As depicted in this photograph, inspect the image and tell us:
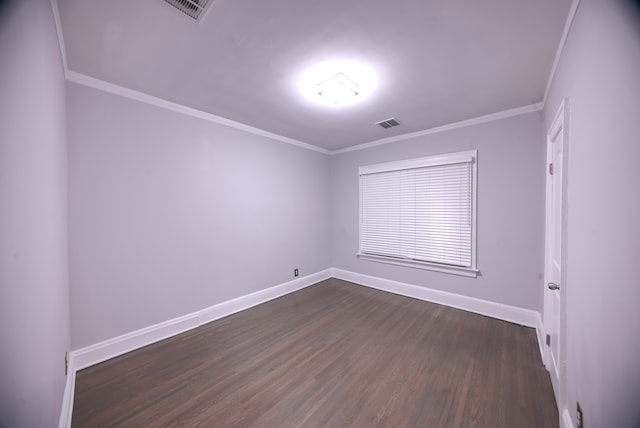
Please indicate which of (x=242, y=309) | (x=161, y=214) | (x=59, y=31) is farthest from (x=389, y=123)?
(x=242, y=309)

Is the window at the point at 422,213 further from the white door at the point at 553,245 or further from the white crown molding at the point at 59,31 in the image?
the white crown molding at the point at 59,31

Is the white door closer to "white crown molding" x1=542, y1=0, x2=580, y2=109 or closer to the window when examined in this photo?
"white crown molding" x1=542, y1=0, x2=580, y2=109

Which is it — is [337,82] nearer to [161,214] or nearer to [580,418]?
[161,214]

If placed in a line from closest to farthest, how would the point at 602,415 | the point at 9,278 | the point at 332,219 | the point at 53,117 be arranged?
the point at 9,278, the point at 602,415, the point at 53,117, the point at 332,219

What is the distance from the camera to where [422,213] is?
3.72 meters

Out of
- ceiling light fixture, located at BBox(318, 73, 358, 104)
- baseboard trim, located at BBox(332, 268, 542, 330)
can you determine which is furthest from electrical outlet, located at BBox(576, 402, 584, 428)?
ceiling light fixture, located at BBox(318, 73, 358, 104)

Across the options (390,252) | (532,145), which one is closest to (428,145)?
(532,145)

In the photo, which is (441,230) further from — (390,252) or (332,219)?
(332,219)

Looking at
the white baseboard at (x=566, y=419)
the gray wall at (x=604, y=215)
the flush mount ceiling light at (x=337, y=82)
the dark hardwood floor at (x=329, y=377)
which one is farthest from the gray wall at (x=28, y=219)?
the white baseboard at (x=566, y=419)

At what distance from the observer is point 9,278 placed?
2.51 ft

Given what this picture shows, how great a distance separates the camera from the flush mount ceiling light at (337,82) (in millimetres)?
2012

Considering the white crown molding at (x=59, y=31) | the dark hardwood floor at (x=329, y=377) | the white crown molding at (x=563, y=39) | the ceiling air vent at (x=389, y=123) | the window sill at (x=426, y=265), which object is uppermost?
the ceiling air vent at (x=389, y=123)

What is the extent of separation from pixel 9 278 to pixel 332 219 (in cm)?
439

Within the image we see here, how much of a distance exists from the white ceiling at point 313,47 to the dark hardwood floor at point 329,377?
8.66 ft
